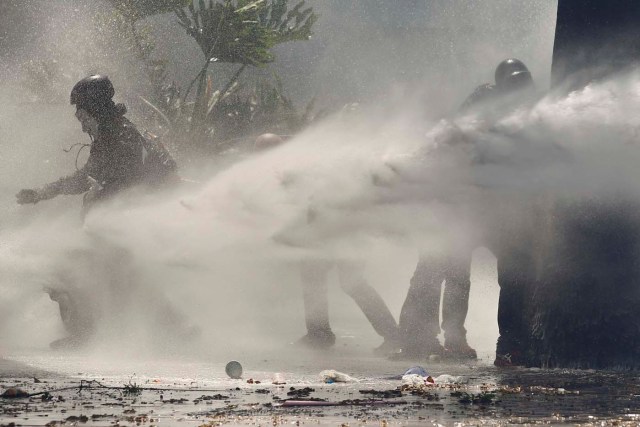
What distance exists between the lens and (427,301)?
1114cm

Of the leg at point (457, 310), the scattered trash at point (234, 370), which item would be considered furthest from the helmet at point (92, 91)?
the scattered trash at point (234, 370)

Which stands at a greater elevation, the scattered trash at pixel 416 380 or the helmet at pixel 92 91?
the helmet at pixel 92 91

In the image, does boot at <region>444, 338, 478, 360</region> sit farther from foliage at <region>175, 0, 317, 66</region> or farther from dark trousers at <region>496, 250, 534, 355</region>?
foliage at <region>175, 0, 317, 66</region>

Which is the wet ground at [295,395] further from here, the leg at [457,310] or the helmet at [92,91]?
the helmet at [92,91]

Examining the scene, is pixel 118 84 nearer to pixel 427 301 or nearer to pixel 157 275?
pixel 157 275

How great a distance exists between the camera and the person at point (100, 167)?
1177 centimetres

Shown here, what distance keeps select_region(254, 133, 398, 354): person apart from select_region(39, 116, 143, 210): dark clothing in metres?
1.42

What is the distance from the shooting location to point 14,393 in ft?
23.3

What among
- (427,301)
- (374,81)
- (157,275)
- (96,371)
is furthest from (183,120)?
(96,371)

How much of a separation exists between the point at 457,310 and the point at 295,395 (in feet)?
12.1

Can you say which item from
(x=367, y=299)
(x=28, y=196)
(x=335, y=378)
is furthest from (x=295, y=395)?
(x=28, y=196)

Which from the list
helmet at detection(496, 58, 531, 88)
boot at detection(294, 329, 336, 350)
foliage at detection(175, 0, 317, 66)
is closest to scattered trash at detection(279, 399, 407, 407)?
helmet at detection(496, 58, 531, 88)

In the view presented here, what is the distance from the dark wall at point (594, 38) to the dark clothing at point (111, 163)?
445 cm

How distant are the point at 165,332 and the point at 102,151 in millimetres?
1933
